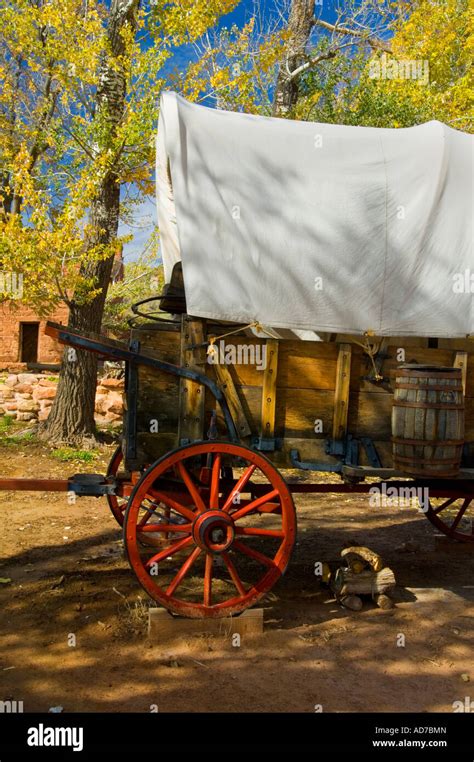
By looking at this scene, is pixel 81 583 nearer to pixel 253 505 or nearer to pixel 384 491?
pixel 253 505

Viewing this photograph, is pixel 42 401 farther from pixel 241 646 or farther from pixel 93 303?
→ pixel 241 646

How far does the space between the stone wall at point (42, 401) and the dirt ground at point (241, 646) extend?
5.11 meters

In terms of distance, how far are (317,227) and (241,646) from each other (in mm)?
2527

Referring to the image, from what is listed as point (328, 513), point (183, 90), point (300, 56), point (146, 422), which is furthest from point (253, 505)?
point (300, 56)

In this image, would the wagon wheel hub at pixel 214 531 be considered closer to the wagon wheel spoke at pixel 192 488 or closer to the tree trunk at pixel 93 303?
the wagon wheel spoke at pixel 192 488

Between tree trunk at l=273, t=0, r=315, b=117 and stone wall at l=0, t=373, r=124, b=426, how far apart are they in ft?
20.7

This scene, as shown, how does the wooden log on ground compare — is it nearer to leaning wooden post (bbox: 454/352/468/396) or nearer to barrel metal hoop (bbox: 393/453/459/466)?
barrel metal hoop (bbox: 393/453/459/466)

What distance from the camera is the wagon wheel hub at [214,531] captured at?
3.51 meters

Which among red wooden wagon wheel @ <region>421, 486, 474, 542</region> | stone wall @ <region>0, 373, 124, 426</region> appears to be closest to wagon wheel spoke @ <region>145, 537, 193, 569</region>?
red wooden wagon wheel @ <region>421, 486, 474, 542</region>

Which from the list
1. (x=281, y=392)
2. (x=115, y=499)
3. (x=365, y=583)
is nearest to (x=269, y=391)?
(x=281, y=392)

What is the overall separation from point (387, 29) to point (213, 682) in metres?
17.3

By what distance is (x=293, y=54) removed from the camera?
11875 millimetres

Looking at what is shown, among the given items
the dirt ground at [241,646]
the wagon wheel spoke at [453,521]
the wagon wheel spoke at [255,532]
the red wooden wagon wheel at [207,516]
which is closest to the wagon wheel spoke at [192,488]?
the red wooden wagon wheel at [207,516]

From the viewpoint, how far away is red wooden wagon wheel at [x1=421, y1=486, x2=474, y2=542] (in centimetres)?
535
